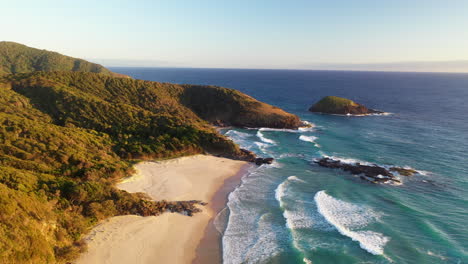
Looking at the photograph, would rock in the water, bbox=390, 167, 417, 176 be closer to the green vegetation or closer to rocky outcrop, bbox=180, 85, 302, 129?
the green vegetation

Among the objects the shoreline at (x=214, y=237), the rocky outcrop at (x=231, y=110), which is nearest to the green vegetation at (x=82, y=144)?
the rocky outcrop at (x=231, y=110)

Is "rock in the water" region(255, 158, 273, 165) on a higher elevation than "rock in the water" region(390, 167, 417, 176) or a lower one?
lower

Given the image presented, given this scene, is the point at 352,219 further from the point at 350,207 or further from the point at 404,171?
the point at 404,171

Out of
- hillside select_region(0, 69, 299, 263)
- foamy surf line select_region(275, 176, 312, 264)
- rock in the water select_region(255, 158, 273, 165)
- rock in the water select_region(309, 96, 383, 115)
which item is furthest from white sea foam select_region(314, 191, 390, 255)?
rock in the water select_region(309, 96, 383, 115)

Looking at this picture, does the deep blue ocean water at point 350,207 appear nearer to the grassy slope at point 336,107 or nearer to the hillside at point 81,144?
the hillside at point 81,144

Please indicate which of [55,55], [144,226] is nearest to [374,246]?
[144,226]

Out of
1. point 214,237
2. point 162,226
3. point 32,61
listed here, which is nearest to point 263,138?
point 214,237

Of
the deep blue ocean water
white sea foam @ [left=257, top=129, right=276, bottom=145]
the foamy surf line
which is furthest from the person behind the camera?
white sea foam @ [left=257, top=129, right=276, bottom=145]
